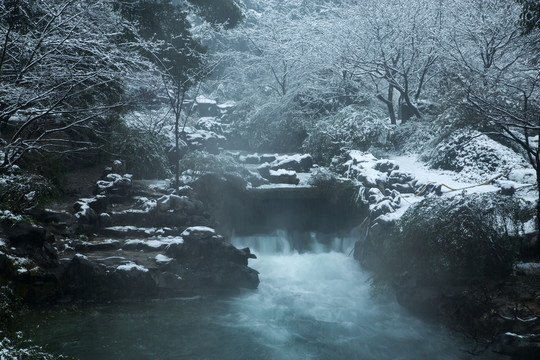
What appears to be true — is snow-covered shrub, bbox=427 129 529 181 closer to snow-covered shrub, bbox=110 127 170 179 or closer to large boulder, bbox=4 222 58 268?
snow-covered shrub, bbox=110 127 170 179

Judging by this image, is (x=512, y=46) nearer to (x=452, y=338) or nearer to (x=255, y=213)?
(x=255, y=213)

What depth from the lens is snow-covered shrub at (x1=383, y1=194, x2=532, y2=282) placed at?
24.7 ft

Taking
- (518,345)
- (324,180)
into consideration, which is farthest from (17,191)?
(518,345)

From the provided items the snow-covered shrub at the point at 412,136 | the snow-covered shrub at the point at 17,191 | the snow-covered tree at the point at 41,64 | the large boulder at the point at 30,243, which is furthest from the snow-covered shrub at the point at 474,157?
the snow-covered shrub at the point at 17,191

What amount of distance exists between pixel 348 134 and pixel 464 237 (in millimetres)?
9738

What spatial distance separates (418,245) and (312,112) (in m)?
13.0

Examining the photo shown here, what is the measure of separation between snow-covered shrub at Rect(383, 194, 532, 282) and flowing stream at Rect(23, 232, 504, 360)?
1.18 m

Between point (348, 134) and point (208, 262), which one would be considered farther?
point (348, 134)

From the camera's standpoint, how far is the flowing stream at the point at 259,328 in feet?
22.3

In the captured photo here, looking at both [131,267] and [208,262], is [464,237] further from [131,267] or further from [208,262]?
[131,267]

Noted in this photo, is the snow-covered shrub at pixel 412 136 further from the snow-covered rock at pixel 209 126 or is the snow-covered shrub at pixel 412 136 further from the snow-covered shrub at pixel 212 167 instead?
the snow-covered rock at pixel 209 126

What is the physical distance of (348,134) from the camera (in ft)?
55.6

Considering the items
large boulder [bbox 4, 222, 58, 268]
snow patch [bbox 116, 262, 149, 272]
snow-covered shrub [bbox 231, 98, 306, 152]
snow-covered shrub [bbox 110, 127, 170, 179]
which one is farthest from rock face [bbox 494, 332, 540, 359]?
snow-covered shrub [bbox 231, 98, 306, 152]

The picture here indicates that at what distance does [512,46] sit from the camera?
15.0 metres
